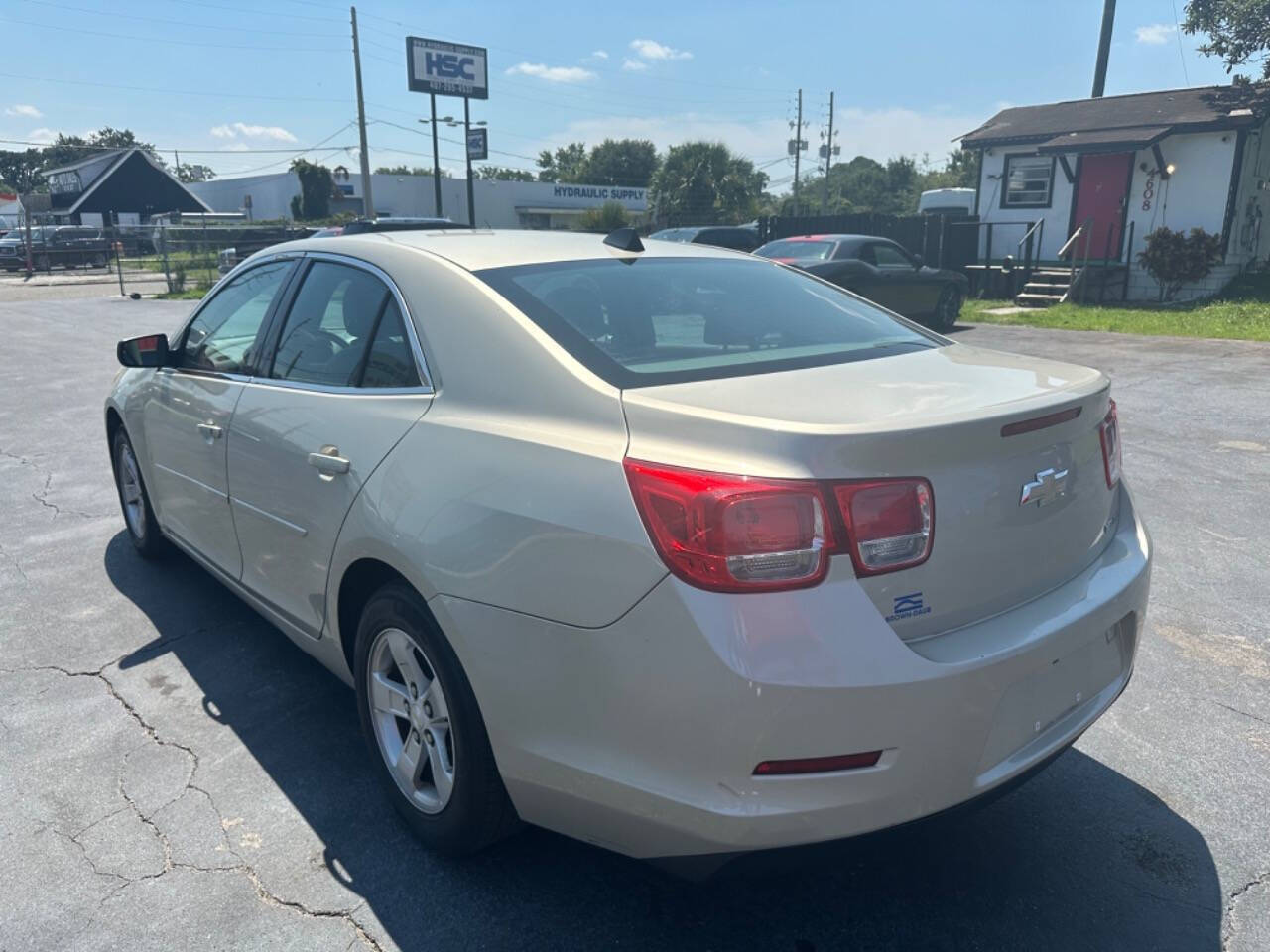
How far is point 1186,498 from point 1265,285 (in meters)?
16.2

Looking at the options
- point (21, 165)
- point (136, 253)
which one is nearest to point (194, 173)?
point (21, 165)

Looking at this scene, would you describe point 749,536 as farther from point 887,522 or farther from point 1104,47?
point 1104,47

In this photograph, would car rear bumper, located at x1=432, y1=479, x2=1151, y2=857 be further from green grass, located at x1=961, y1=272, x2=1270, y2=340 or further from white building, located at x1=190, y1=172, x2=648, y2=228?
white building, located at x1=190, y1=172, x2=648, y2=228

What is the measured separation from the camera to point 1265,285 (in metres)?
18.8

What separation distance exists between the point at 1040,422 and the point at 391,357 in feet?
5.97

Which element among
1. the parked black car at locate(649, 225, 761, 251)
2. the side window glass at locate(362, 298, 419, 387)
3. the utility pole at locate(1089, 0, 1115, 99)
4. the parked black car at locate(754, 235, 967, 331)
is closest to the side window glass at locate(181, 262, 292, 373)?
the side window glass at locate(362, 298, 419, 387)

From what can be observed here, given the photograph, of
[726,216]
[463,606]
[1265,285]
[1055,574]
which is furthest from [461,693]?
[726,216]

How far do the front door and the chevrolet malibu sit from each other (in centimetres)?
44

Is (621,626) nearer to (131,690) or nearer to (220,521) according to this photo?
(220,521)

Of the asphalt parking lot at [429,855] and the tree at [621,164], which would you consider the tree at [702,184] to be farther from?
the asphalt parking lot at [429,855]

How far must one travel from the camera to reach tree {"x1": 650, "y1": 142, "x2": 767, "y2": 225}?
54.5m

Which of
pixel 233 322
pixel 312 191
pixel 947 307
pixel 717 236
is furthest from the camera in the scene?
pixel 312 191

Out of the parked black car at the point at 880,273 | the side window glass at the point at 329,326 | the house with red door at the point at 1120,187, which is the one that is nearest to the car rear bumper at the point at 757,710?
the side window glass at the point at 329,326

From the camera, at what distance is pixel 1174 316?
1664 centimetres
